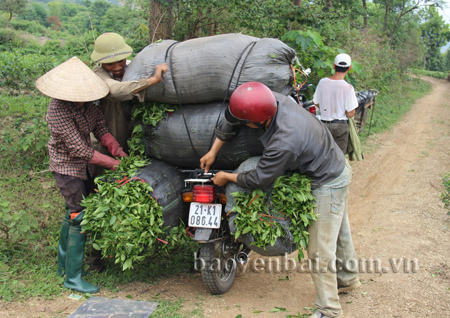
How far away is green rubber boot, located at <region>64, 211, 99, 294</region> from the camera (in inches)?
139

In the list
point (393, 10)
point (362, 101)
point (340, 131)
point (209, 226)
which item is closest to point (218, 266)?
point (209, 226)

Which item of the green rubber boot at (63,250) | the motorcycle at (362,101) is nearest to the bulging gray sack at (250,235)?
the green rubber boot at (63,250)

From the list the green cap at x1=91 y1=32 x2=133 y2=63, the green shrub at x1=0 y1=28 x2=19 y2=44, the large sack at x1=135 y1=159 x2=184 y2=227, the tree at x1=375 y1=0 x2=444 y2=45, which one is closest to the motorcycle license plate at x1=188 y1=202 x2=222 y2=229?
the large sack at x1=135 y1=159 x2=184 y2=227

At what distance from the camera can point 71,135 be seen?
340 centimetres

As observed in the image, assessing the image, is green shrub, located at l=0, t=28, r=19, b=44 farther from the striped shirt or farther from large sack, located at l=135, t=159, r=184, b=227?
large sack, located at l=135, t=159, r=184, b=227

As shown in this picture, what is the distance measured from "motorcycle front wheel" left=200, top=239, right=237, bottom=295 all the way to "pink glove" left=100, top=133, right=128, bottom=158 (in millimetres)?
1056

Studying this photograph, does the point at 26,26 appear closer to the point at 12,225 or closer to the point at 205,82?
the point at 12,225

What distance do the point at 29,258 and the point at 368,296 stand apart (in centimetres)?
306

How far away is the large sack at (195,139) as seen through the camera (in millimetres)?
3443

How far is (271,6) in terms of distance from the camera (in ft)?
26.6

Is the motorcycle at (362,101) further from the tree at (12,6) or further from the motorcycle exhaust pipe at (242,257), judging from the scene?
the tree at (12,6)

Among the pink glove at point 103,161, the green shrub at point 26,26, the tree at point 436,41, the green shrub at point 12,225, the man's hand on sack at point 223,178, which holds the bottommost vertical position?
the green shrub at point 12,225

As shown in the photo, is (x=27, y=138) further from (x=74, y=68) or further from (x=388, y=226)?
(x=388, y=226)

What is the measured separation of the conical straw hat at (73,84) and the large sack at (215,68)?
293 millimetres
